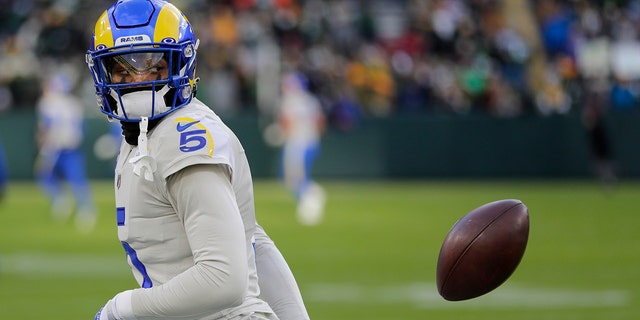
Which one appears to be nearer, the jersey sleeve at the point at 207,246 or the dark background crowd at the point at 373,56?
the jersey sleeve at the point at 207,246

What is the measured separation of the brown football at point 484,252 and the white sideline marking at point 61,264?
336 inches

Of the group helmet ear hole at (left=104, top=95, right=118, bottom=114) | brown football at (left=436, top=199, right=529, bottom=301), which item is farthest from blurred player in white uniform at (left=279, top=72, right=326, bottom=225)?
helmet ear hole at (left=104, top=95, right=118, bottom=114)

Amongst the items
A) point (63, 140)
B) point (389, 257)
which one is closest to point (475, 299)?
point (389, 257)

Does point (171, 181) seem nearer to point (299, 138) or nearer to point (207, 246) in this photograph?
point (207, 246)

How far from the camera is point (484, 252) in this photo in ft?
12.8

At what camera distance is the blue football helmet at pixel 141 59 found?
3365 mm

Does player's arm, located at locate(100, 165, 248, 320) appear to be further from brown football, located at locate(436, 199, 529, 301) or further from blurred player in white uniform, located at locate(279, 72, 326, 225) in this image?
blurred player in white uniform, located at locate(279, 72, 326, 225)

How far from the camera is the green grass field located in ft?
32.8

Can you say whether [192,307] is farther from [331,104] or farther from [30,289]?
[331,104]

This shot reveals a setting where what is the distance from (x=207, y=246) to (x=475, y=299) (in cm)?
769

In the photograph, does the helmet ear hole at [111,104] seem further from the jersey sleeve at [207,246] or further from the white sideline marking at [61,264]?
the white sideline marking at [61,264]

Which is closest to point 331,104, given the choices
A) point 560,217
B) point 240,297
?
point 560,217

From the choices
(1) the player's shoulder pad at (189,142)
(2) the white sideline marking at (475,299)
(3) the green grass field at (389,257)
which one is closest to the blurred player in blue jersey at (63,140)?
(3) the green grass field at (389,257)

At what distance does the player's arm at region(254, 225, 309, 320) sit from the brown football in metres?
0.52
